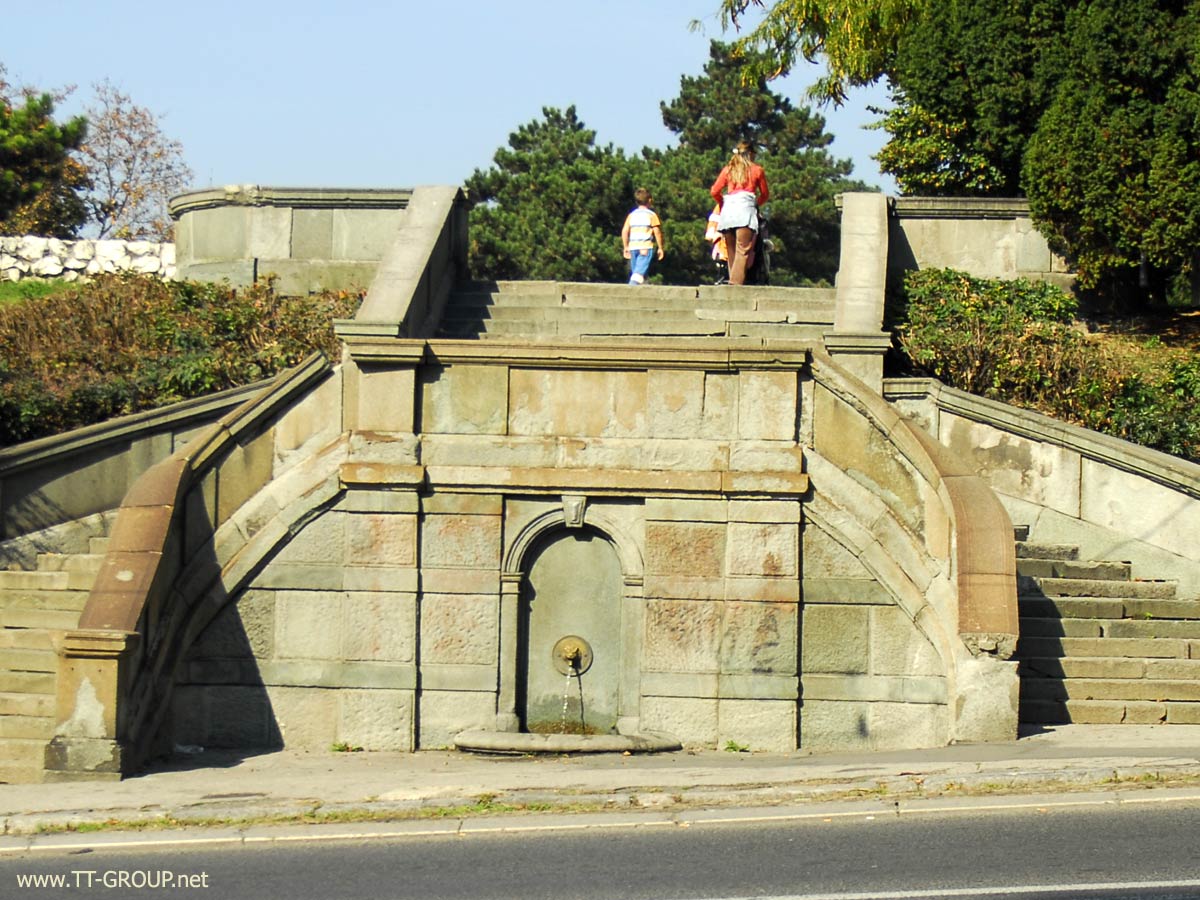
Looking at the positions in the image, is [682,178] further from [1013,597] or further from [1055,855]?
[1055,855]

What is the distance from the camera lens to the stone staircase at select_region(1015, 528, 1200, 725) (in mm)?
12586

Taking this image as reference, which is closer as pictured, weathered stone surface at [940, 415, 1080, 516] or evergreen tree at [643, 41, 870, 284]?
weathered stone surface at [940, 415, 1080, 516]

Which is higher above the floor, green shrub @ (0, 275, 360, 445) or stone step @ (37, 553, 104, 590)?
green shrub @ (0, 275, 360, 445)

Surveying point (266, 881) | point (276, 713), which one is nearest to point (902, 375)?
point (276, 713)

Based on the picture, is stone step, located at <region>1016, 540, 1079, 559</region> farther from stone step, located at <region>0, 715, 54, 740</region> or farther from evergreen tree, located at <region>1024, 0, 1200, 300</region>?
stone step, located at <region>0, 715, 54, 740</region>

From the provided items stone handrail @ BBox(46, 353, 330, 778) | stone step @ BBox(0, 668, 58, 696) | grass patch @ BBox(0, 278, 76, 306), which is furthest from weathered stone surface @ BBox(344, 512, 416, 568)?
grass patch @ BBox(0, 278, 76, 306)

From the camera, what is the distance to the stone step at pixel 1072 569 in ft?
44.8

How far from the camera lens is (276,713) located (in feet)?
41.5

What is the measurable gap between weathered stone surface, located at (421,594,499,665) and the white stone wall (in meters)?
10.6

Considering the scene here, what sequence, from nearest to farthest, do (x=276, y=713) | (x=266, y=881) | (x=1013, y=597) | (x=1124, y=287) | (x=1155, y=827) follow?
(x=266, y=881), (x=1155, y=827), (x=1013, y=597), (x=276, y=713), (x=1124, y=287)

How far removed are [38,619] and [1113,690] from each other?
819cm

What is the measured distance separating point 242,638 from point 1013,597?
5.66 m

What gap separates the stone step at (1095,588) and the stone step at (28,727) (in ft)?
24.5

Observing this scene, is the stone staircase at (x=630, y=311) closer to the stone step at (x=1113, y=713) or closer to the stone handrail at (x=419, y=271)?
the stone handrail at (x=419, y=271)
